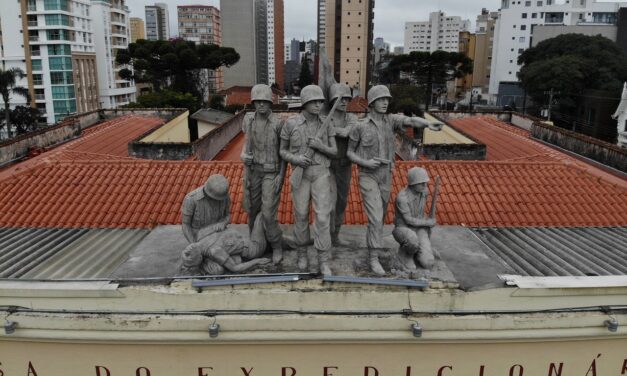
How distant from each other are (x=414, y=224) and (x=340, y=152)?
5.36 ft

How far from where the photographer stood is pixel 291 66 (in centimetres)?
18838

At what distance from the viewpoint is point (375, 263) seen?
767 centimetres

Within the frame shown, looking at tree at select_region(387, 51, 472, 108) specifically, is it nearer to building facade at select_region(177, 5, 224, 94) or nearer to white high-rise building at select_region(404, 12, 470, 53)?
building facade at select_region(177, 5, 224, 94)

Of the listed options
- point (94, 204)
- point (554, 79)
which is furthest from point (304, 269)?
point (554, 79)

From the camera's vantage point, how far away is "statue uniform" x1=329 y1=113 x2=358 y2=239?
779 cm

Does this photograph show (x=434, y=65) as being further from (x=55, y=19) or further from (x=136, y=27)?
(x=136, y=27)

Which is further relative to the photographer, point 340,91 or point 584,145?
point 584,145

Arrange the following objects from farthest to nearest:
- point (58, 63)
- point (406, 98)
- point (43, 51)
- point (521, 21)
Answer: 1. point (521, 21)
2. point (406, 98)
3. point (58, 63)
4. point (43, 51)

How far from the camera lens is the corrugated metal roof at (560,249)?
8812 mm

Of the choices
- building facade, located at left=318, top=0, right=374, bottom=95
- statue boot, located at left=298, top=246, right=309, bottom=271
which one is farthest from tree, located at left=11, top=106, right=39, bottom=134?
statue boot, located at left=298, top=246, right=309, bottom=271

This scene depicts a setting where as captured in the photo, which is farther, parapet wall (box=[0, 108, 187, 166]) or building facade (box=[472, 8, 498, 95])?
building facade (box=[472, 8, 498, 95])

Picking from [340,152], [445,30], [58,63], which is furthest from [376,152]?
[445,30]

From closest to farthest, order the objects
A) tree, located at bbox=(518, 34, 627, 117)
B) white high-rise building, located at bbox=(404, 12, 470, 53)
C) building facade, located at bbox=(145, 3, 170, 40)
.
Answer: tree, located at bbox=(518, 34, 627, 117) < white high-rise building, located at bbox=(404, 12, 470, 53) < building facade, located at bbox=(145, 3, 170, 40)

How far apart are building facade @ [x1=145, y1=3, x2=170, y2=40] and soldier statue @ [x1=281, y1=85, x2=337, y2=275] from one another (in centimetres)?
18521
